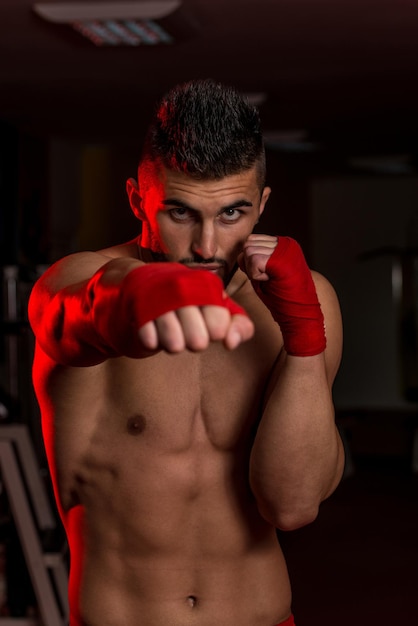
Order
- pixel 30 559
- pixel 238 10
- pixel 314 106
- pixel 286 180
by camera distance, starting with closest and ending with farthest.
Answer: pixel 30 559 → pixel 238 10 → pixel 314 106 → pixel 286 180

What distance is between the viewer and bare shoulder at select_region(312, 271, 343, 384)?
4.72 feet

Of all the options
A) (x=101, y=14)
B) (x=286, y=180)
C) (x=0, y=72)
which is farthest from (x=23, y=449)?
(x=286, y=180)

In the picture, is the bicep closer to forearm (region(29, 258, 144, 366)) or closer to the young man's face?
forearm (region(29, 258, 144, 366))

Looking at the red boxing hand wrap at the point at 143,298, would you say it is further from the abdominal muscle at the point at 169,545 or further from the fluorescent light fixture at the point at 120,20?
the fluorescent light fixture at the point at 120,20

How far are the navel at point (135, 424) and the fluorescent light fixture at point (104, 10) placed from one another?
7.54 ft

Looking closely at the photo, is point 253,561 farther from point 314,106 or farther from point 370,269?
point 370,269

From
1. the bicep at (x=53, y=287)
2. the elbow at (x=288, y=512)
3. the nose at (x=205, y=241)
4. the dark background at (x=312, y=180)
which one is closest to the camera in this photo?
the bicep at (x=53, y=287)

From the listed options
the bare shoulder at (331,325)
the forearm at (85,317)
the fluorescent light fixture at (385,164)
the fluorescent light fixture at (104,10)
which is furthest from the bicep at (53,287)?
the fluorescent light fixture at (385,164)

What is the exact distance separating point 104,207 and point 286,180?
1759mm

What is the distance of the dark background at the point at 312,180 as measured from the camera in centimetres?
377

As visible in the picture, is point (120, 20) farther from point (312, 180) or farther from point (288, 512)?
point (312, 180)

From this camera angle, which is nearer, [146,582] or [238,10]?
[146,582]

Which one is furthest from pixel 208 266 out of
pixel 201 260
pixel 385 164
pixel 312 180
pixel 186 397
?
pixel 312 180

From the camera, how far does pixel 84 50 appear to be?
13.8 feet
